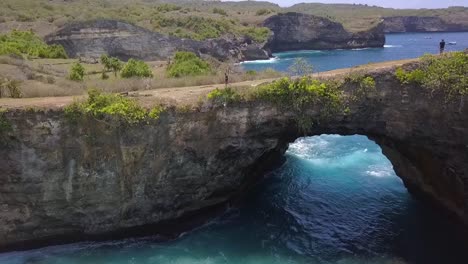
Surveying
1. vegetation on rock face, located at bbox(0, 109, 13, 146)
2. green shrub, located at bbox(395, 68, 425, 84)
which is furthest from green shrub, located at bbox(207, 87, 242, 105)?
vegetation on rock face, located at bbox(0, 109, 13, 146)

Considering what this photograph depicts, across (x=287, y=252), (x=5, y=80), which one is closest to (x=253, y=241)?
(x=287, y=252)

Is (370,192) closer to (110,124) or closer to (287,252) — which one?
(287,252)

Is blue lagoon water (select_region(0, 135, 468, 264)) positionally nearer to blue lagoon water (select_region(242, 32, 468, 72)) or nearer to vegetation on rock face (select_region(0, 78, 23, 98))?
vegetation on rock face (select_region(0, 78, 23, 98))

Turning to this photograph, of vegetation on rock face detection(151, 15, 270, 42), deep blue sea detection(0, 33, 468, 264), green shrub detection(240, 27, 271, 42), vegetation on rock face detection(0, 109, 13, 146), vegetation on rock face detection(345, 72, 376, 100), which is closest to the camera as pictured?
vegetation on rock face detection(0, 109, 13, 146)

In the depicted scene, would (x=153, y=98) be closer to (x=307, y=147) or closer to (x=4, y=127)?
(x=4, y=127)

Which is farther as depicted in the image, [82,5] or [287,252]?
[82,5]

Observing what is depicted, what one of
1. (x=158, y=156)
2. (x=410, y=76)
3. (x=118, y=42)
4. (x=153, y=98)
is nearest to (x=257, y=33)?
(x=118, y=42)
